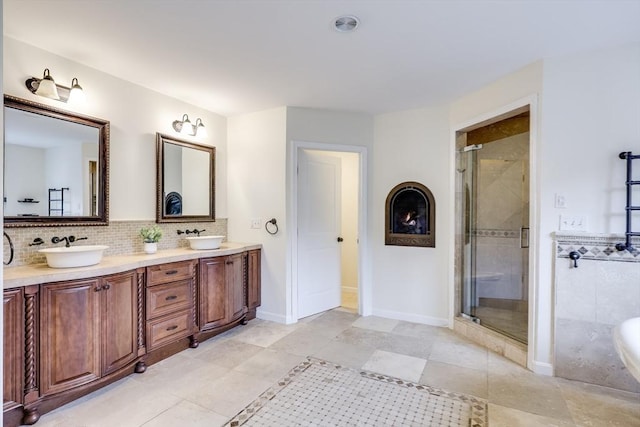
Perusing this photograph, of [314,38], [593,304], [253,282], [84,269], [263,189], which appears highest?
[314,38]

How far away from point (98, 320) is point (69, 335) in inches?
6.8

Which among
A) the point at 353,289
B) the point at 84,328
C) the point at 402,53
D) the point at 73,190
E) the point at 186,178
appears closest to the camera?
the point at 84,328

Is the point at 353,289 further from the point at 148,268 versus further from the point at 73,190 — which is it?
the point at 73,190

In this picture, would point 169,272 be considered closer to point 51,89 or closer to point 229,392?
point 229,392

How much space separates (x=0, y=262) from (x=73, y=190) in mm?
1254

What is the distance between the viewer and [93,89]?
278 centimetres

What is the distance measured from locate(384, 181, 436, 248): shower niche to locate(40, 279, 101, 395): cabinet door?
294 cm

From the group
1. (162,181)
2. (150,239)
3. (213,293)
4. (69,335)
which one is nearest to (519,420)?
(213,293)

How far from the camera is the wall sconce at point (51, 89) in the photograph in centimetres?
236

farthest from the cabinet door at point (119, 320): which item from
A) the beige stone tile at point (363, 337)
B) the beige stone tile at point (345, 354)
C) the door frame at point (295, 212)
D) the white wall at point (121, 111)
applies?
the beige stone tile at point (363, 337)

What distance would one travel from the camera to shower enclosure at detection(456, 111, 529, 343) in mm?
3381

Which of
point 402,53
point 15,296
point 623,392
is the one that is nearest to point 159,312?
point 15,296

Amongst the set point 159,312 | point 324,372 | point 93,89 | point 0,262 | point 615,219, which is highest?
point 93,89

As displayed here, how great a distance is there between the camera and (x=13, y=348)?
1901 millimetres
